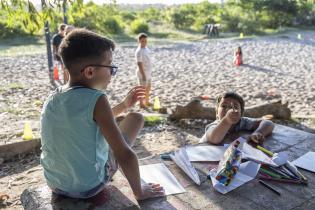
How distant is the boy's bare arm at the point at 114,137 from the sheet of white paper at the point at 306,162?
1734 millimetres

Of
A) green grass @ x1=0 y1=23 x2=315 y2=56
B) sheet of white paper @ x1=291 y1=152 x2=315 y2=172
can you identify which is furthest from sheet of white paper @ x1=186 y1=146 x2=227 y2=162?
green grass @ x1=0 y1=23 x2=315 y2=56

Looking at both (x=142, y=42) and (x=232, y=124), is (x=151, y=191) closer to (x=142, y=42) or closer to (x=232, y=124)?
(x=232, y=124)

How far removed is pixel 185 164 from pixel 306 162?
45.7 inches

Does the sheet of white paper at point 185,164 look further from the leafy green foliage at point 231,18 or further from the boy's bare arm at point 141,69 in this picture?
the leafy green foliage at point 231,18

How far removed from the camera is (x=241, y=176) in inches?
129

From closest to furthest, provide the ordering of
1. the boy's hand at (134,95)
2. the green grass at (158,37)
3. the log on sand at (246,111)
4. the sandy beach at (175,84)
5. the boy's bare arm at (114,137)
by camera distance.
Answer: the boy's bare arm at (114,137) → the boy's hand at (134,95) → the sandy beach at (175,84) → the log on sand at (246,111) → the green grass at (158,37)

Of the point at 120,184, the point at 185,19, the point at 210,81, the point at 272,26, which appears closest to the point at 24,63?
the point at 210,81

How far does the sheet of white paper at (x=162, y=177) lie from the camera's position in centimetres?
311

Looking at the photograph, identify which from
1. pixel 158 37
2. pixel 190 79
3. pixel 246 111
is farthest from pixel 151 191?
pixel 158 37

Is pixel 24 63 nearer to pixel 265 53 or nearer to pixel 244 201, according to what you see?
pixel 265 53

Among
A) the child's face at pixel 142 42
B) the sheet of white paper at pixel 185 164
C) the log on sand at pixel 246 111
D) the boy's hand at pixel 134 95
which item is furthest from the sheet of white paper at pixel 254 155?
the child's face at pixel 142 42

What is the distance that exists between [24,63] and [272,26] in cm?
2293

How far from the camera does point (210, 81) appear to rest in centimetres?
1099

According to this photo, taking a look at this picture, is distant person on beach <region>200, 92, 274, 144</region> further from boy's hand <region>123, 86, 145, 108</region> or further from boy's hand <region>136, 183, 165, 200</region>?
boy's hand <region>136, 183, 165, 200</region>
